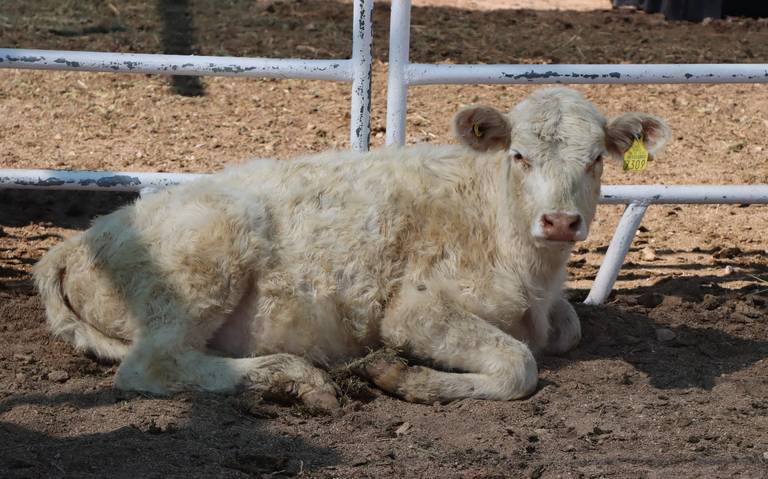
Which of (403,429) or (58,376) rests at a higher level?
(403,429)

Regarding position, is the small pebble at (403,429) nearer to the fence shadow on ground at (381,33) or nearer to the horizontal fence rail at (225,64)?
the horizontal fence rail at (225,64)

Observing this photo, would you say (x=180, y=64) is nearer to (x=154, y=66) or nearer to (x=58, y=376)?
(x=154, y=66)

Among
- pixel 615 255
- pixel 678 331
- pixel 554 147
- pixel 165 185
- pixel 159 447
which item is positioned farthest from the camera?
pixel 615 255

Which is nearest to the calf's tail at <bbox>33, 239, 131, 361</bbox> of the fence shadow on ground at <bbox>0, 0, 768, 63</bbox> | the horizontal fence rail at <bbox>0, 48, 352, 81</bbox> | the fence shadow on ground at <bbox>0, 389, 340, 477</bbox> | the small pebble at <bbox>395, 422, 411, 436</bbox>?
the fence shadow on ground at <bbox>0, 389, 340, 477</bbox>

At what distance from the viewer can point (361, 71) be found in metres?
6.76

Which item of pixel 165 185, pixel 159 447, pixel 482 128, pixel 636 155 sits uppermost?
pixel 482 128

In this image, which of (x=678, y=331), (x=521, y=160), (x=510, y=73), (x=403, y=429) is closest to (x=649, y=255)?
(x=678, y=331)

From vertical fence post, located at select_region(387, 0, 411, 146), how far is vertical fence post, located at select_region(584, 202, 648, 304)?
1494mm

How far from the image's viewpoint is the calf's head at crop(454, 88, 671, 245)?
5543 millimetres

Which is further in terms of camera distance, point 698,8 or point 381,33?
point 698,8

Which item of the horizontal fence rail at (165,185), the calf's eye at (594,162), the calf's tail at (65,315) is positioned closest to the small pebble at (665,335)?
the horizontal fence rail at (165,185)

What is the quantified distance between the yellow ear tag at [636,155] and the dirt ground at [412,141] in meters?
1.02

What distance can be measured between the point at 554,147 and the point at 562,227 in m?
0.49

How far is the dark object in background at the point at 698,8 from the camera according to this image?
15.5 m
